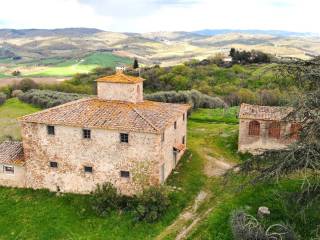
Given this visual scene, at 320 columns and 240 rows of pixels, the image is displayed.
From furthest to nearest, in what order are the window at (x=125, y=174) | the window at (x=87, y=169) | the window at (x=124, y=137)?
the window at (x=87, y=169), the window at (x=125, y=174), the window at (x=124, y=137)

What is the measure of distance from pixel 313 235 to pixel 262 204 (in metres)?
3.96

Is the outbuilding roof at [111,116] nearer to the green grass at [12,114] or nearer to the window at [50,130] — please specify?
the window at [50,130]

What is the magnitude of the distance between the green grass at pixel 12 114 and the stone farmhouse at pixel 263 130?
92.9 ft

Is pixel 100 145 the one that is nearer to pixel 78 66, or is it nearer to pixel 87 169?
pixel 87 169

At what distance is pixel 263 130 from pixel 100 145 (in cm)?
1334

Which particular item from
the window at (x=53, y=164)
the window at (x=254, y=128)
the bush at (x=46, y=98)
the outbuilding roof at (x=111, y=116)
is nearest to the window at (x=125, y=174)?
the outbuilding roof at (x=111, y=116)

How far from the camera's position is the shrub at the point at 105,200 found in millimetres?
27594

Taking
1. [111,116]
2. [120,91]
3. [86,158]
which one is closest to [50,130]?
[86,158]

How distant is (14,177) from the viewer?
31.8 m

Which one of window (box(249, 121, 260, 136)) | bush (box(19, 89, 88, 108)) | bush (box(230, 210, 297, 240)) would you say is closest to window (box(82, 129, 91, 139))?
bush (box(230, 210, 297, 240))

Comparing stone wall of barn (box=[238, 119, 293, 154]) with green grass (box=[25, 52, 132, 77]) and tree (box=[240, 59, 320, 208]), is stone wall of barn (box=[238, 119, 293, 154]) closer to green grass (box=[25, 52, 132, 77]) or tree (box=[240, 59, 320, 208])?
tree (box=[240, 59, 320, 208])

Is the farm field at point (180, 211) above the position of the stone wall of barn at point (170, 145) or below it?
below

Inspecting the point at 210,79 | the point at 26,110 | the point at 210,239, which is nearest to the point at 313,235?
the point at 210,239

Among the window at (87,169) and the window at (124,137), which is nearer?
the window at (124,137)
